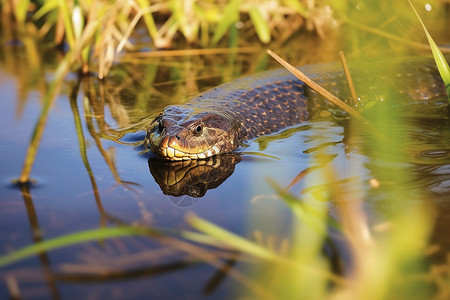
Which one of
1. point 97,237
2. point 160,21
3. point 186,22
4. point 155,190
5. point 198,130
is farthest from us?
point 160,21

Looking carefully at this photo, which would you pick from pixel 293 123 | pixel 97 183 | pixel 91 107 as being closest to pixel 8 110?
pixel 91 107

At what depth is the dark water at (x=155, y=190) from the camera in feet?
7.31

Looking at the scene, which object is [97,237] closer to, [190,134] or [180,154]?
[180,154]

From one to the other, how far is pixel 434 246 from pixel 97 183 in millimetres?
1769

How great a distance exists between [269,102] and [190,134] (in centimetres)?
121

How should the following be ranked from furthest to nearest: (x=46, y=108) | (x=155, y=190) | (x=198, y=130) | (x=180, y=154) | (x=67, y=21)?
(x=67, y=21), (x=198, y=130), (x=180, y=154), (x=155, y=190), (x=46, y=108)

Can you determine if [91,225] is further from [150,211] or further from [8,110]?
[8,110]

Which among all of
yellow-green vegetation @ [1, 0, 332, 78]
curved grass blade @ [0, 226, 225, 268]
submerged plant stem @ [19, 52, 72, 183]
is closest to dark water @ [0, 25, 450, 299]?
curved grass blade @ [0, 226, 225, 268]

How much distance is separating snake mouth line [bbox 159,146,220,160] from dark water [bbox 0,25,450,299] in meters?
0.09

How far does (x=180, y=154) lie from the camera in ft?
12.0

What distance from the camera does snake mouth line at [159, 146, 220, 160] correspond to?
3613 millimetres

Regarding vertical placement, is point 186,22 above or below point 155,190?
above

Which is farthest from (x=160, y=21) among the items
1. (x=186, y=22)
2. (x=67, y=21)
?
(x=67, y=21)

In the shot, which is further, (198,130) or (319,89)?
(198,130)
